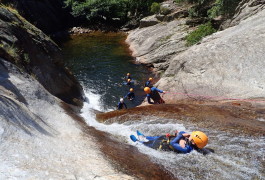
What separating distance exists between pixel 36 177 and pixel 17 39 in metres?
10.3

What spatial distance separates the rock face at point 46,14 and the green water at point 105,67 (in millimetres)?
7853

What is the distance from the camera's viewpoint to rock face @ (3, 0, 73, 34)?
37.9 metres

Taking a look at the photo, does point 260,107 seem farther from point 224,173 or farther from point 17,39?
point 17,39

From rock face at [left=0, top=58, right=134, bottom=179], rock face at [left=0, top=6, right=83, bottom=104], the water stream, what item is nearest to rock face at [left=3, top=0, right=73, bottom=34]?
the water stream

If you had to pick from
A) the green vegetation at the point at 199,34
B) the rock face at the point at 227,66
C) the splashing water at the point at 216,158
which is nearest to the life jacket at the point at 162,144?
the splashing water at the point at 216,158

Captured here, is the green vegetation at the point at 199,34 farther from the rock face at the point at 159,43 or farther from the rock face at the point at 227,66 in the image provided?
the rock face at the point at 227,66

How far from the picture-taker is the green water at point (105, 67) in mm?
18703

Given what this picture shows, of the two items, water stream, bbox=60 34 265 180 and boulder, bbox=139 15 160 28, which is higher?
boulder, bbox=139 15 160 28

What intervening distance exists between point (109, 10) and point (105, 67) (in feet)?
73.9

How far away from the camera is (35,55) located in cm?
1395

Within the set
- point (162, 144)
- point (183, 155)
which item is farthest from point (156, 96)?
point (183, 155)

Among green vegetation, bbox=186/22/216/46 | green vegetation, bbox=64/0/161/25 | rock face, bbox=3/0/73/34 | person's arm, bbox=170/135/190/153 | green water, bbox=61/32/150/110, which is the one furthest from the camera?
green vegetation, bbox=64/0/161/25

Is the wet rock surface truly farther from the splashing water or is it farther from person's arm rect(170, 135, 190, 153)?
person's arm rect(170, 135, 190, 153)

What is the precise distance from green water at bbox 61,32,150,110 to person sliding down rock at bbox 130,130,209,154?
7.85 meters
